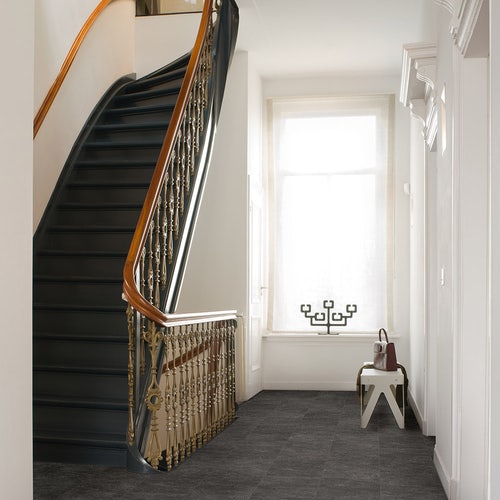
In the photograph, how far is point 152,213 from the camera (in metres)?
5.31

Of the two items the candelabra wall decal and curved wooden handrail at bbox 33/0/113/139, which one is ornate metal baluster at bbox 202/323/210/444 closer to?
curved wooden handrail at bbox 33/0/113/139

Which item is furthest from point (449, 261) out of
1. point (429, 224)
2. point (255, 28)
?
point (255, 28)

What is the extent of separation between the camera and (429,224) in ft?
20.8

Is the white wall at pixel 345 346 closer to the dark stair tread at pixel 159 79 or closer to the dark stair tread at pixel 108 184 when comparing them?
the dark stair tread at pixel 159 79

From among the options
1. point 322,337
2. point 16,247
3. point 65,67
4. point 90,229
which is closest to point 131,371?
point 16,247

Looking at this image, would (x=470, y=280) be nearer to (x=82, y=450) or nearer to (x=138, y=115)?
(x=82, y=450)

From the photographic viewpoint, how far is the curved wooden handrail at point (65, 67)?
6598mm

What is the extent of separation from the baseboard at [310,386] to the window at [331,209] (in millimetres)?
644

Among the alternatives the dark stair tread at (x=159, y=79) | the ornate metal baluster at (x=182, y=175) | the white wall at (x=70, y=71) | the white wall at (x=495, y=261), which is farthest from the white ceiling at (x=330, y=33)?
the white wall at (x=495, y=261)

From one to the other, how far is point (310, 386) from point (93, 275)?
3.91 metres

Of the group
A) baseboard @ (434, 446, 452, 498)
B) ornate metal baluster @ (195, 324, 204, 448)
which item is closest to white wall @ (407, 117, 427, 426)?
baseboard @ (434, 446, 452, 498)

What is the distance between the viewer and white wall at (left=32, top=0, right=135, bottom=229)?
22.1 feet

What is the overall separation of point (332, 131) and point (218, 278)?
8.06 ft

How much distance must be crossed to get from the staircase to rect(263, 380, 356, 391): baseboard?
352cm
